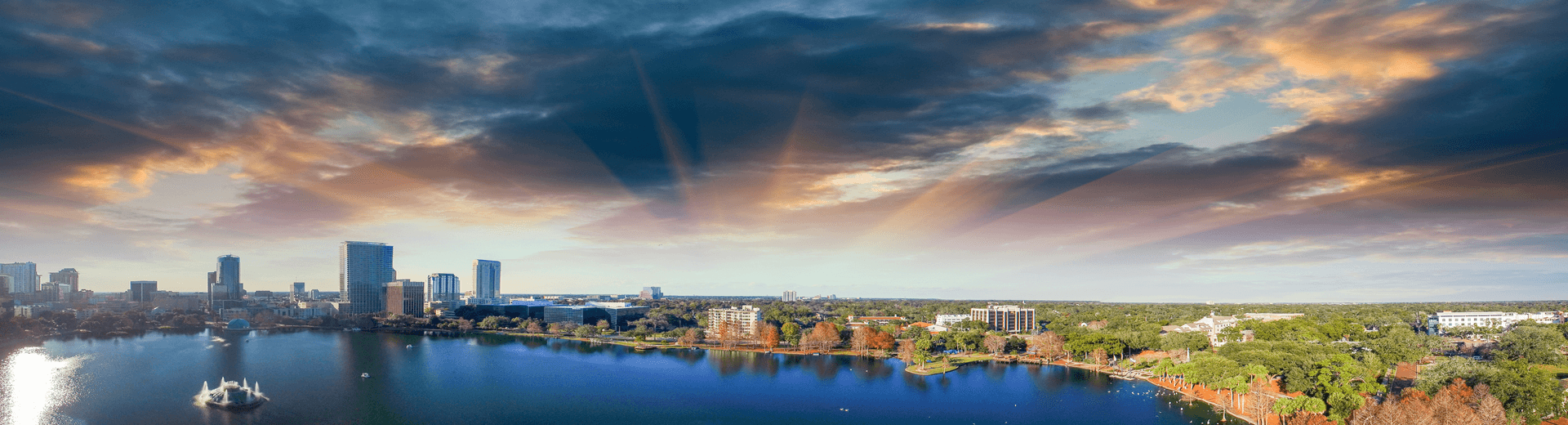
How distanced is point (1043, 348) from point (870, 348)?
47.7 ft

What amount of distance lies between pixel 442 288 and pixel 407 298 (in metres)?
56.9

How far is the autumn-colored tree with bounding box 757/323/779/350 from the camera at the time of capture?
221 feet

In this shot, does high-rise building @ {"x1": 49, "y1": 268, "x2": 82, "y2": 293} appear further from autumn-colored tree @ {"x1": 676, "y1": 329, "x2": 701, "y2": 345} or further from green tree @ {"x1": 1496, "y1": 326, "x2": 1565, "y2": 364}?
green tree @ {"x1": 1496, "y1": 326, "x2": 1565, "y2": 364}

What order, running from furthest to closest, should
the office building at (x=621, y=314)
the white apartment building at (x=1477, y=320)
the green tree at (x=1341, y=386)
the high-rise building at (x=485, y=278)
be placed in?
1. the high-rise building at (x=485, y=278)
2. the office building at (x=621, y=314)
3. the white apartment building at (x=1477, y=320)
4. the green tree at (x=1341, y=386)

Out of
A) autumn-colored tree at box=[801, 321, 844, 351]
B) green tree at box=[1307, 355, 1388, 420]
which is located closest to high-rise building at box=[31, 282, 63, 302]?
autumn-colored tree at box=[801, 321, 844, 351]

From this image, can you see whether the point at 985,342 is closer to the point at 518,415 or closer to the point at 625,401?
the point at 625,401

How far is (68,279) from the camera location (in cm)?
13288

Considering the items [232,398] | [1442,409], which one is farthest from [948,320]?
[232,398]

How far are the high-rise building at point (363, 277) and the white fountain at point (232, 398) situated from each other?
9971 centimetres

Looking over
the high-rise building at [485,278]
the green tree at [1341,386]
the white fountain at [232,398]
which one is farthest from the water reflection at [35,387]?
the high-rise building at [485,278]

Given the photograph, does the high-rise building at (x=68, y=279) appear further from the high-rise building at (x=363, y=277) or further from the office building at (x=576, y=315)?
the office building at (x=576, y=315)

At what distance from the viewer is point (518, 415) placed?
35.4 meters

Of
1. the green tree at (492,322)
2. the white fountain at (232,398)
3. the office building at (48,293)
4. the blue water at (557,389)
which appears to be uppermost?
the office building at (48,293)

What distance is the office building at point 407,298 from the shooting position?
Result: 125 m
